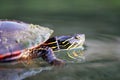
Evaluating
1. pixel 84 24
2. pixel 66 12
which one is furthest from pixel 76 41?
pixel 66 12

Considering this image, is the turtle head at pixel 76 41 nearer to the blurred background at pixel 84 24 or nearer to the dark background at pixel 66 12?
the blurred background at pixel 84 24

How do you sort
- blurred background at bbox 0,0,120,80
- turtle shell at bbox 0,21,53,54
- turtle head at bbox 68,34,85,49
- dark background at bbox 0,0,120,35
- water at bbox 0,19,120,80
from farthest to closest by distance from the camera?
1. dark background at bbox 0,0,120,35
2. turtle head at bbox 68,34,85,49
3. turtle shell at bbox 0,21,53,54
4. blurred background at bbox 0,0,120,80
5. water at bbox 0,19,120,80

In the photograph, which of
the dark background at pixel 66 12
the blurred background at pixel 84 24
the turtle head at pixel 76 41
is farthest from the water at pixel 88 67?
the dark background at pixel 66 12

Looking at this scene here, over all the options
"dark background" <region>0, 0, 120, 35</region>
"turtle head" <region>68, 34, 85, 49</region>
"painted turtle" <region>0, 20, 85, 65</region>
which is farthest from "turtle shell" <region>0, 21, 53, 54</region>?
"dark background" <region>0, 0, 120, 35</region>

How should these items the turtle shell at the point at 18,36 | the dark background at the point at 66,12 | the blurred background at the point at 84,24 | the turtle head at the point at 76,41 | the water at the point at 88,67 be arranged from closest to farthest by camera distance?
1. the water at the point at 88,67
2. the blurred background at the point at 84,24
3. the turtle shell at the point at 18,36
4. the turtle head at the point at 76,41
5. the dark background at the point at 66,12

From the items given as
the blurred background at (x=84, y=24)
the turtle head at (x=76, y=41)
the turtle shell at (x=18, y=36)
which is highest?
the turtle shell at (x=18, y=36)

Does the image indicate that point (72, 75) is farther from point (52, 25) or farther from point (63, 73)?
point (52, 25)

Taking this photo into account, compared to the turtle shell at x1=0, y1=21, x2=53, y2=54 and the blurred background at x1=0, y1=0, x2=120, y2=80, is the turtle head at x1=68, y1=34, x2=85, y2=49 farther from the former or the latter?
the turtle shell at x1=0, y1=21, x2=53, y2=54
